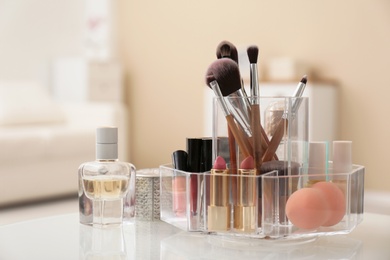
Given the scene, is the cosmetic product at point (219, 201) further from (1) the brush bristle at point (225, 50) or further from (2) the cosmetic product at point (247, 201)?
(1) the brush bristle at point (225, 50)

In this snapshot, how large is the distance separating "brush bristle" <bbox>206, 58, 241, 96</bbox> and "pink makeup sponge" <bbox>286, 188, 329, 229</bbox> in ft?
0.71

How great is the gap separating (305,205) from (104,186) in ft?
1.38

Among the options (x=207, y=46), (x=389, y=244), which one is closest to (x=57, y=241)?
(x=389, y=244)

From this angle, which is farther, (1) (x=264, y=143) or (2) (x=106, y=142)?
(2) (x=106, y=142)

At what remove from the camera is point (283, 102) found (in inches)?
46.8

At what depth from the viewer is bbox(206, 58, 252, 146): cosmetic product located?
116 cm

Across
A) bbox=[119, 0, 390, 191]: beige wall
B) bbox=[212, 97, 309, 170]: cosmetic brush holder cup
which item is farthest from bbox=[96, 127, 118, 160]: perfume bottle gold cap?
bbox=[119, 0, 390, 191]: beige wall

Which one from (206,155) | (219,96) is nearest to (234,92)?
(219,96)

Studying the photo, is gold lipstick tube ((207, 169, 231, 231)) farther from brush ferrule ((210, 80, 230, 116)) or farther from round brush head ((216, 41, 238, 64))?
round brush head ((216, 41, 238, 64))

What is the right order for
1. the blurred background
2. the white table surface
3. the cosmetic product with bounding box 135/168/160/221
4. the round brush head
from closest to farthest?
the white table surface
the round brush head
the cosmetic product with bounding box 135/168/160/221
the blurred background

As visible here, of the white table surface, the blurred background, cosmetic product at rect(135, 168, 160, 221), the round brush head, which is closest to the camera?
the white table surface

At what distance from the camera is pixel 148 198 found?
4.66 ft

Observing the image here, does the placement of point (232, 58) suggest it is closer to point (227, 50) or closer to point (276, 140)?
point (227, 50)

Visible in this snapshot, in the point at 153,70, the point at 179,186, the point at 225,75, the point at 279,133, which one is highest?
the point at 153,70
